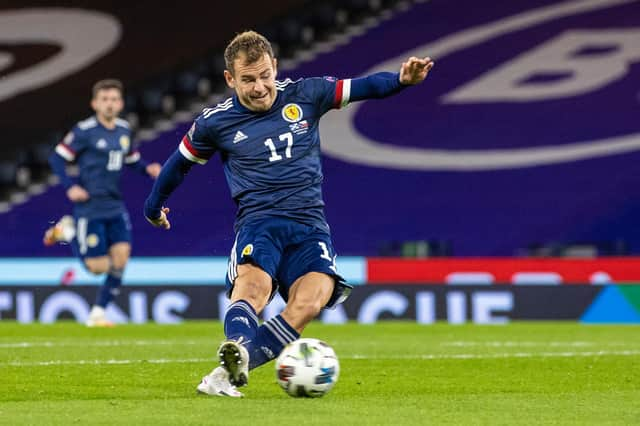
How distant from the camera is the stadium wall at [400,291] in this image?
15.0m

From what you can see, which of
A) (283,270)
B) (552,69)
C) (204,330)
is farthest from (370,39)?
(283,270)

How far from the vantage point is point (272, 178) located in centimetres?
670

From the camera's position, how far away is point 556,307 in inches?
589

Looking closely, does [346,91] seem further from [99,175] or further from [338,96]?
[99,175]

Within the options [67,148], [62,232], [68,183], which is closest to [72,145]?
[67,148]

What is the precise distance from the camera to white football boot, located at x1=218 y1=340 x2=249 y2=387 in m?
5.88

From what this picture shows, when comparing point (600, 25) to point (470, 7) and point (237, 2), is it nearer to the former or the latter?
point (470, 7)

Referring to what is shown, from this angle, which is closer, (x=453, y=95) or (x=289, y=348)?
(x=289, y=348)

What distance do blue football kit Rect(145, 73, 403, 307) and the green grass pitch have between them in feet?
2.22

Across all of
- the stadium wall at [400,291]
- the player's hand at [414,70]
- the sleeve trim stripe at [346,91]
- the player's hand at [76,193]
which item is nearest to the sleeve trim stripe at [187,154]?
the sleeve trim stripe at [346,91]

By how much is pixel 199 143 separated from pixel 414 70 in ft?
3.69

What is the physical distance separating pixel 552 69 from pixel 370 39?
9.23ft

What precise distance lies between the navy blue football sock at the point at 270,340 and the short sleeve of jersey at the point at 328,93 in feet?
3.77

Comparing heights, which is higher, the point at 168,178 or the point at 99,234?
the point at 168,178
